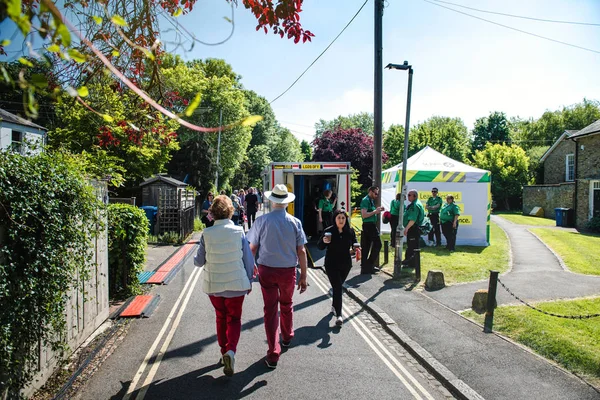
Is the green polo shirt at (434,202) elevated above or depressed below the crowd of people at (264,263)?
above

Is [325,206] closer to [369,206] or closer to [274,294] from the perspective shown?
[369,206]

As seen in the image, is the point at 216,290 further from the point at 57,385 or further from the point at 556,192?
the point at 556,192

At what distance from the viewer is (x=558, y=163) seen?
38.2 m

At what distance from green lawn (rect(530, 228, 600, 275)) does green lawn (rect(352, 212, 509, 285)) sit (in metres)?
1.66

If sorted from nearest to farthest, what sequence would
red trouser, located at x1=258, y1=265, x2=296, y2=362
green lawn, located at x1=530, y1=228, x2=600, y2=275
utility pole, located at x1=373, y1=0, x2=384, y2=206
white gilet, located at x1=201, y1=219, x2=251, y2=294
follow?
1. white gilet, located at x1=201, y1=219, x2=251, y2=294
2. red trouser, located at x1=258, y1=265, x2=296, y2=362
3. utility pole, located at x1=373, y1=0, x2=384, y2=206
4. green lawn, located at x1=530, y1=228, x2=600, y2=275

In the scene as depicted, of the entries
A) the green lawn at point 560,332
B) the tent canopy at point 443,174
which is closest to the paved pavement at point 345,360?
the green lawn at point 560,332

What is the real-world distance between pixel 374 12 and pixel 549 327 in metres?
8.20

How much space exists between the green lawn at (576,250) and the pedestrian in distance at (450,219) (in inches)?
123

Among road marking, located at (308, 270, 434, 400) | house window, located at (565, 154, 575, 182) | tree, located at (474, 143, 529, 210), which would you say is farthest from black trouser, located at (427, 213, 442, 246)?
tree, located at (474, 143, 529, 210)

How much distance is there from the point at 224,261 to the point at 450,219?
35.6 ft

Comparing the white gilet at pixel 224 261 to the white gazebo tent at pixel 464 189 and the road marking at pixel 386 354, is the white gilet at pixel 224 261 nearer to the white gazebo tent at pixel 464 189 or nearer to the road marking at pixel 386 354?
the road marking at pixel 386 354

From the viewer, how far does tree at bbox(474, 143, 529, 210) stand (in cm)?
4197

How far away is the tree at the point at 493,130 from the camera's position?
65188mm

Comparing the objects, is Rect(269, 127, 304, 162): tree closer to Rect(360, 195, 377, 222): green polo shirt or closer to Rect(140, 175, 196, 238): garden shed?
Rect(140, 175, 196, 238): garden shed
